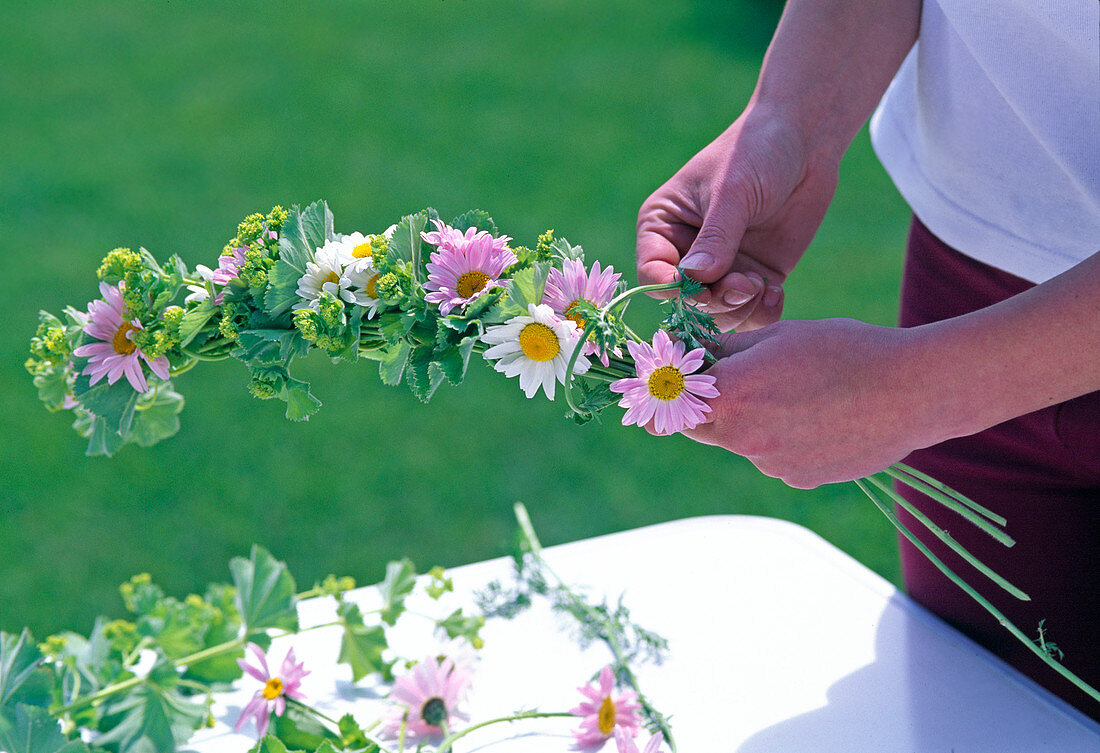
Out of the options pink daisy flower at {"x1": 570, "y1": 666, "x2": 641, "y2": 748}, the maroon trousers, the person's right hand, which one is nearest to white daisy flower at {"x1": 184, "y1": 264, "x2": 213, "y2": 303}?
the person's right hand

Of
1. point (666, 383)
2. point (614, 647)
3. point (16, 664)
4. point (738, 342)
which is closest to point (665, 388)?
point (666, 383)

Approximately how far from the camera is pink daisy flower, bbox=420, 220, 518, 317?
0.79 meters

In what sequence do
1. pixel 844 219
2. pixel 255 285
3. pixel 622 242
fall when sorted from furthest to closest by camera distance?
pixel 844 219 < pixel 622 242 < pixel 255 285

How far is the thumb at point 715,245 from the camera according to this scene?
0.95 m

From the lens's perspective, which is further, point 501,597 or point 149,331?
point 501,597

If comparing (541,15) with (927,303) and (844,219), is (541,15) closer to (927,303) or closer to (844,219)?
(844,219)

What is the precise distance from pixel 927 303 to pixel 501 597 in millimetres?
628

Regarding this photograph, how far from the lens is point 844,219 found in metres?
4.03

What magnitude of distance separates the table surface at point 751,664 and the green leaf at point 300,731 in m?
0.06

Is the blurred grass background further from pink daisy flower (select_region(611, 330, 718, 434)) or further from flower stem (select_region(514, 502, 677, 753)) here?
pink daisy flower (select_region(611, 330, 718, 434))

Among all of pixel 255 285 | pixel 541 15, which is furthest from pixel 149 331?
pixel 541 15

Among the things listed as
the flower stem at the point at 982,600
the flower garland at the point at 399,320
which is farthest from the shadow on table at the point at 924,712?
the flower garland at the point at 399,320

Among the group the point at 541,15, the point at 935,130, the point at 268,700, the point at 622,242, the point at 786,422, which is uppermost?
the point at 541,15

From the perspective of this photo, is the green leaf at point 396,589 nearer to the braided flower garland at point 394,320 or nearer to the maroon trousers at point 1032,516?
the braided flower garland at point 394,320
